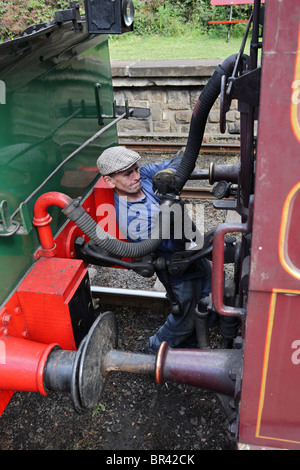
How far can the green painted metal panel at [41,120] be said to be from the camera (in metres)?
2.33

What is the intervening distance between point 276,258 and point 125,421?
2.01m

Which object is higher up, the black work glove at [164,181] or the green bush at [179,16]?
the green bush at [179,16]

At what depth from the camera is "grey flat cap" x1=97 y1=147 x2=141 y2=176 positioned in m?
2.87

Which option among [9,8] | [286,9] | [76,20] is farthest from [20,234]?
[9,8]

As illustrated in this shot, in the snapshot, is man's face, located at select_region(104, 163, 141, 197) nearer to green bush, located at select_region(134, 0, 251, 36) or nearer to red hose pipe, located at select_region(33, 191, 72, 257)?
red hose pipe, located at select_region(33, 191, 72, 257)

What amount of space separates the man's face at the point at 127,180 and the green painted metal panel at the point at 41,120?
39 centimetres

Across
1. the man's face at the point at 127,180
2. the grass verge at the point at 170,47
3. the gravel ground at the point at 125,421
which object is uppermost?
the man's face at the point at 127,180

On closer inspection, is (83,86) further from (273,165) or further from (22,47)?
(273,165)

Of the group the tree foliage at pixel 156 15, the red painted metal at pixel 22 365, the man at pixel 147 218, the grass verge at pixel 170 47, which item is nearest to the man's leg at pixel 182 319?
the man at pixel 147 218

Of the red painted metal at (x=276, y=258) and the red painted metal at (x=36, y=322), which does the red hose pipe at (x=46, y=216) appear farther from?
the red painted metal at (x=276, y=258)

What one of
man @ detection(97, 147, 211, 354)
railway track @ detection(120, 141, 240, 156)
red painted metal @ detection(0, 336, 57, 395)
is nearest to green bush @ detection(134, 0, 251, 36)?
railway track @ detection(120, 141, 240, 156)

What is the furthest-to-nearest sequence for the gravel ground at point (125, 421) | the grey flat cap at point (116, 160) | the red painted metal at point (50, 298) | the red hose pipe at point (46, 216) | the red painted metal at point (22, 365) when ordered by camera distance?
the grey flat cap at point (116, 160) < the gravel ground at point (125, 421) < the red hose pipe at point (46, 216) < the red painted metal at point (50, 298) < the red painted metal at point (22, 365)

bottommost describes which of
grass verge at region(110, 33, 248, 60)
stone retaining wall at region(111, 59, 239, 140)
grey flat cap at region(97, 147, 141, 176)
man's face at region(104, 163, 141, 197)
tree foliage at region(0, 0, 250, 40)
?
stone retaining wall at region(111, 59, 239, 140)

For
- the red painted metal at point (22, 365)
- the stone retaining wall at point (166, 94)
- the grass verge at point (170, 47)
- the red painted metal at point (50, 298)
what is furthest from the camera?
the grass verge at point (170, 47)
